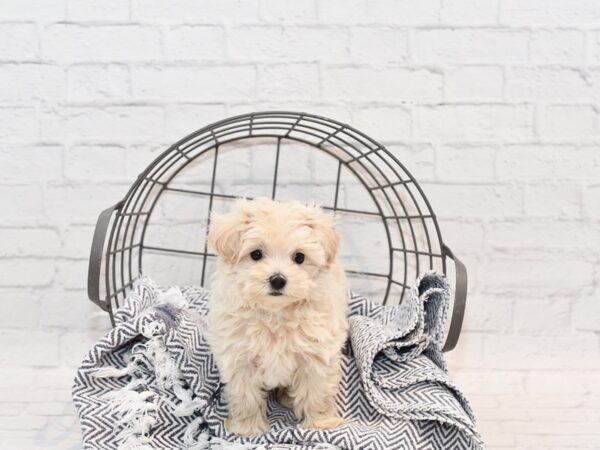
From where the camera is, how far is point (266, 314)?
1438 mm

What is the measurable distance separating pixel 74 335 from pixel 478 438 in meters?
1.28

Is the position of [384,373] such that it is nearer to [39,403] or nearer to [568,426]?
[568,426]

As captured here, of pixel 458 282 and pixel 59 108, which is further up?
pixel 59 108

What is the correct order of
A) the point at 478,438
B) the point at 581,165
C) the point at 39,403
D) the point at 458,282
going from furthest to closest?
the point at 581,165, the point at 39,403, the point at 458,282, the point at 478,438

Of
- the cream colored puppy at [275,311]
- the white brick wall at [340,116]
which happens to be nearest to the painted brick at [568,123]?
the white brick wall at [340,116]

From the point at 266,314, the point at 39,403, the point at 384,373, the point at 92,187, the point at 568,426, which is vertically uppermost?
the point at 92,187

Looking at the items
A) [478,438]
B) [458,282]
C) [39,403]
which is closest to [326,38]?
[458,282]

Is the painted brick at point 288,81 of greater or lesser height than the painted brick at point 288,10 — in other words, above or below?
below

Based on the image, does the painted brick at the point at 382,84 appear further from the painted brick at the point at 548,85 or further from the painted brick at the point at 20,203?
the painted brick at the point at 20,203

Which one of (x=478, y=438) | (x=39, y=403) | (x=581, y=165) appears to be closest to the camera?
(x=478, y=438)

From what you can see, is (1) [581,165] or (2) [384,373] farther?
(1) [581,165]

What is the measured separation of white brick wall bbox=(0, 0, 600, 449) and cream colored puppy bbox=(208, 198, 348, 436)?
574 mm

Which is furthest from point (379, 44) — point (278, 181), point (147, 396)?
point (147, 396)

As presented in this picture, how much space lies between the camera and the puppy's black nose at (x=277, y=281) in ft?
4.43
